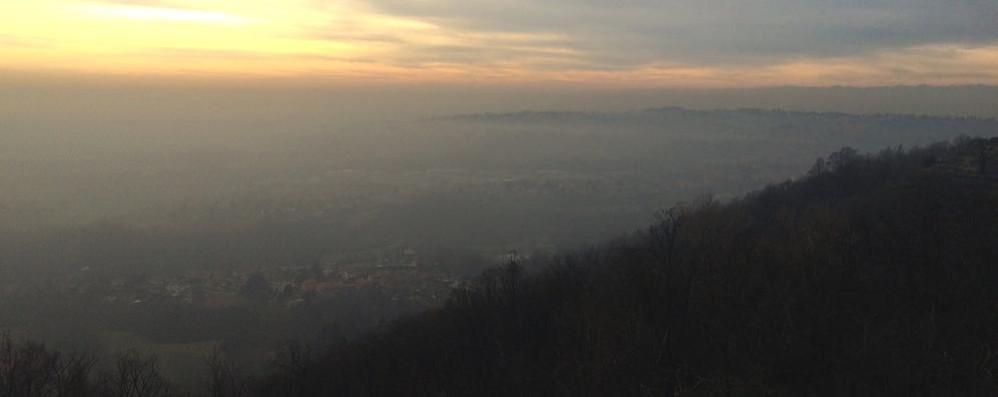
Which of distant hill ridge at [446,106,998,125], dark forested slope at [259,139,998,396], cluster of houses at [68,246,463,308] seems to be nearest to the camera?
dark forested slope at [259,139,998,396]

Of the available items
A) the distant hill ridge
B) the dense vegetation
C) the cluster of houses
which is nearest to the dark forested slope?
the dense vegetation

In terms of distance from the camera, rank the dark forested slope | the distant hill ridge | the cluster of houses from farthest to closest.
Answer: the distant hill ridge → the cluster of houses → the dark forested slope

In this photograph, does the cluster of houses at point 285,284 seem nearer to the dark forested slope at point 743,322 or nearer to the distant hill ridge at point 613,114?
the dark forested slope at point 743,322

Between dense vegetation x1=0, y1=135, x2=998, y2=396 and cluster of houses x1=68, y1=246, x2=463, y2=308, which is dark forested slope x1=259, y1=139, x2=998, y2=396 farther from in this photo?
cluster of houses x1=68, y1=246, x2=463, y2=308

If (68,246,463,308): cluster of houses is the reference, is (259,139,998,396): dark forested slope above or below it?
above

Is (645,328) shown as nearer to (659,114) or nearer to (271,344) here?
(271,344)

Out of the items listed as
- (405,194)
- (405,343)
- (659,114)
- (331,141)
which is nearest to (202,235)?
(405,194)

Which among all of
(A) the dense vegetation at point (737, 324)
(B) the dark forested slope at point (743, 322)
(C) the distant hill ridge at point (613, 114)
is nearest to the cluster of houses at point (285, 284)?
(A) the dense vegetation at point (737, 324)
